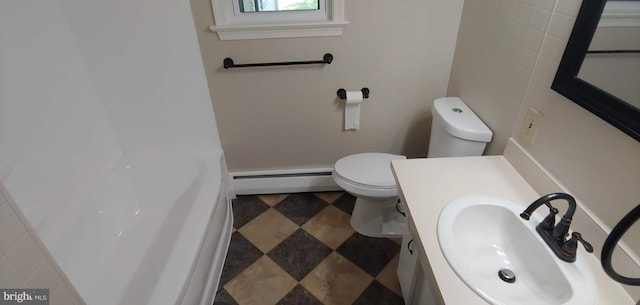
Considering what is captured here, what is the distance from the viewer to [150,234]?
1.77 meters

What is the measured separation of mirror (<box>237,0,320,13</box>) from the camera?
5.62ft

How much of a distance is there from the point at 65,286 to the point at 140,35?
130cm

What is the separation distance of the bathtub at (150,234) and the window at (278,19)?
0.76m

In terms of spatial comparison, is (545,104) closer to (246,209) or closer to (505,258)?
(505,258)

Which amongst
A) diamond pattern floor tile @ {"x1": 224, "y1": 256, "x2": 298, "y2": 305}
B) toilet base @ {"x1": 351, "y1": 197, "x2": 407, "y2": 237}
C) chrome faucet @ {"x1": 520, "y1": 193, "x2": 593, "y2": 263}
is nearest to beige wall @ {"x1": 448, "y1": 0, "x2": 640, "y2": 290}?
chrome faucet @ {"x1": 520, "y1": 193, "x2": 593, "y2": 263}

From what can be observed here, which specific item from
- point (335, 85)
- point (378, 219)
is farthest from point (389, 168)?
point (335, 85)

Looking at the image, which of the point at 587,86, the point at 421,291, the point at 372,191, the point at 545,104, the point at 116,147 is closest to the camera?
the point at 587,86

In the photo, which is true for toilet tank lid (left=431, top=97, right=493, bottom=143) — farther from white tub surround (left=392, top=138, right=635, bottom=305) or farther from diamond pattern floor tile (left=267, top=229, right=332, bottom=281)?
diamond pattern floor tile (left=267, top=229, right=332, bottom=281)

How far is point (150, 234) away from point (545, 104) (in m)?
1.90

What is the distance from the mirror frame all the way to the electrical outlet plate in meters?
0.13

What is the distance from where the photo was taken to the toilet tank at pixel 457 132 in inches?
55.5

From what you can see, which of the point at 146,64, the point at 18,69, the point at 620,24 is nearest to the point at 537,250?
the point at 620,24

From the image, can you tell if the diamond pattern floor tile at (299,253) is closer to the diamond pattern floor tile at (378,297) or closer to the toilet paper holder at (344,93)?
the diamond pattern floor tile at (378,297)

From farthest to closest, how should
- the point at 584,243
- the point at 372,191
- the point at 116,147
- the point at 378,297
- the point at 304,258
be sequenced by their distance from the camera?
the point at 116,147 → the point at 304,258 → the point at 372,191 → the point at 378,297 → the point at 584,243
